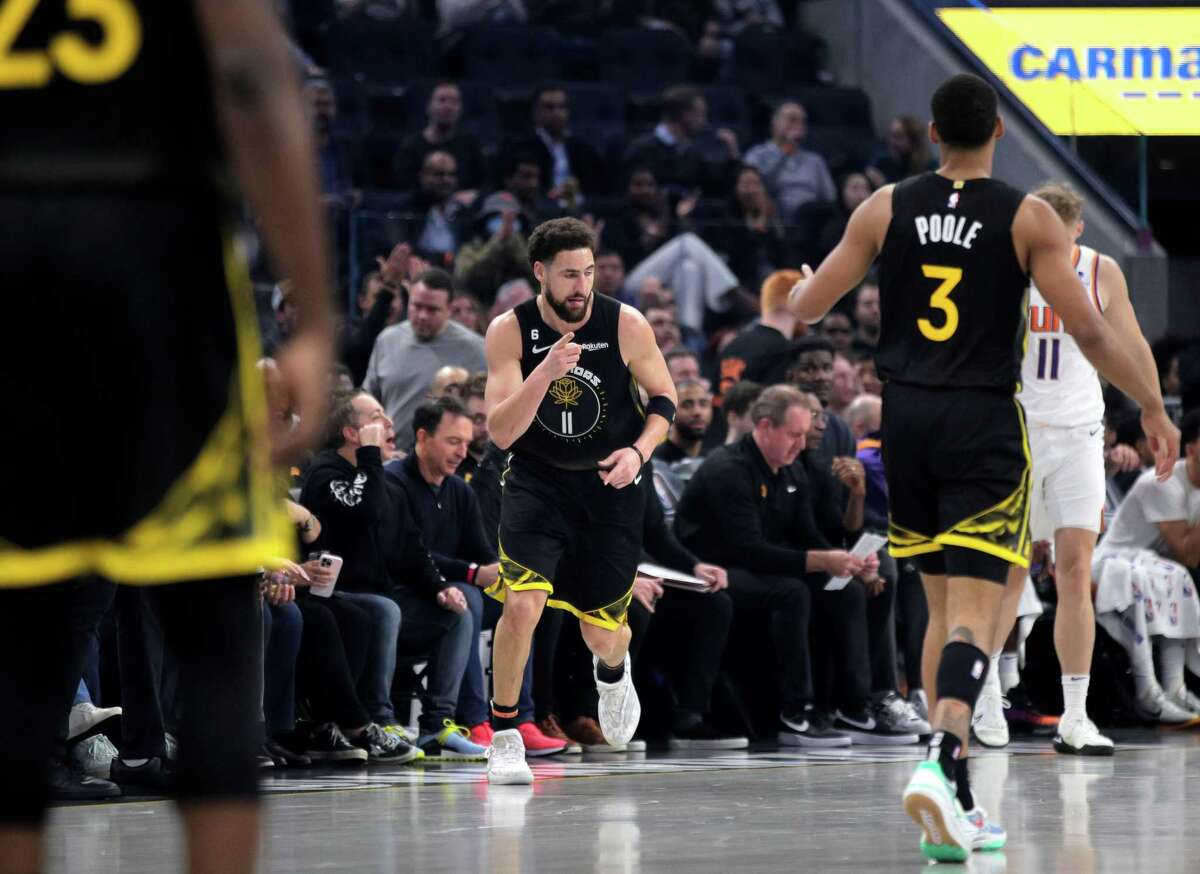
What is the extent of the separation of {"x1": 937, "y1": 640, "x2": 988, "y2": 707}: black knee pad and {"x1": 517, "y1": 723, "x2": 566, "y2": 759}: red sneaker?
412 centimetres

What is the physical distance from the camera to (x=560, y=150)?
15359mm

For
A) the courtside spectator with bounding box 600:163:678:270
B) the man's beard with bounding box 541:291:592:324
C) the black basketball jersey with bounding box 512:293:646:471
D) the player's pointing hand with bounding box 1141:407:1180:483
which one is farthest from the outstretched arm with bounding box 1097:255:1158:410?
the courtside spectator with bounding box 600:163:678:270

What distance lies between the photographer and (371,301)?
11.8 m

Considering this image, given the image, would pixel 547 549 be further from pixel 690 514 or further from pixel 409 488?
pixel 690 514

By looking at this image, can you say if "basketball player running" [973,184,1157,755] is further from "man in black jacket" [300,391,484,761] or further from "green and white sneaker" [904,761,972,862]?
"green and white sneaker" [904,761,972,862]

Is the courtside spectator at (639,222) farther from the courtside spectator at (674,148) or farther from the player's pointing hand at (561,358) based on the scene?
the player's pointing hand at (561,358)

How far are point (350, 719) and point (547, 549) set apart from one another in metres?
1.52

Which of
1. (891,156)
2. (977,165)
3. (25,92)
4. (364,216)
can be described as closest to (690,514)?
(364,216)

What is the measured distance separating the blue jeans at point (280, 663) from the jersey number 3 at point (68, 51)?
606 cm

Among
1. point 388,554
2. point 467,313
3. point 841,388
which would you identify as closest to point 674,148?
point 841,388

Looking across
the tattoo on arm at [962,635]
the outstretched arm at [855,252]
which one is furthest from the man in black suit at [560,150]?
the tattoo on arm at [962,635]

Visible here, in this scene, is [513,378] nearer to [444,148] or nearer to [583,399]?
[583,399]

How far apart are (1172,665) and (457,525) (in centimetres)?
429

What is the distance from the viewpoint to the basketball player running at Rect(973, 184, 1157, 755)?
27.3 feet
